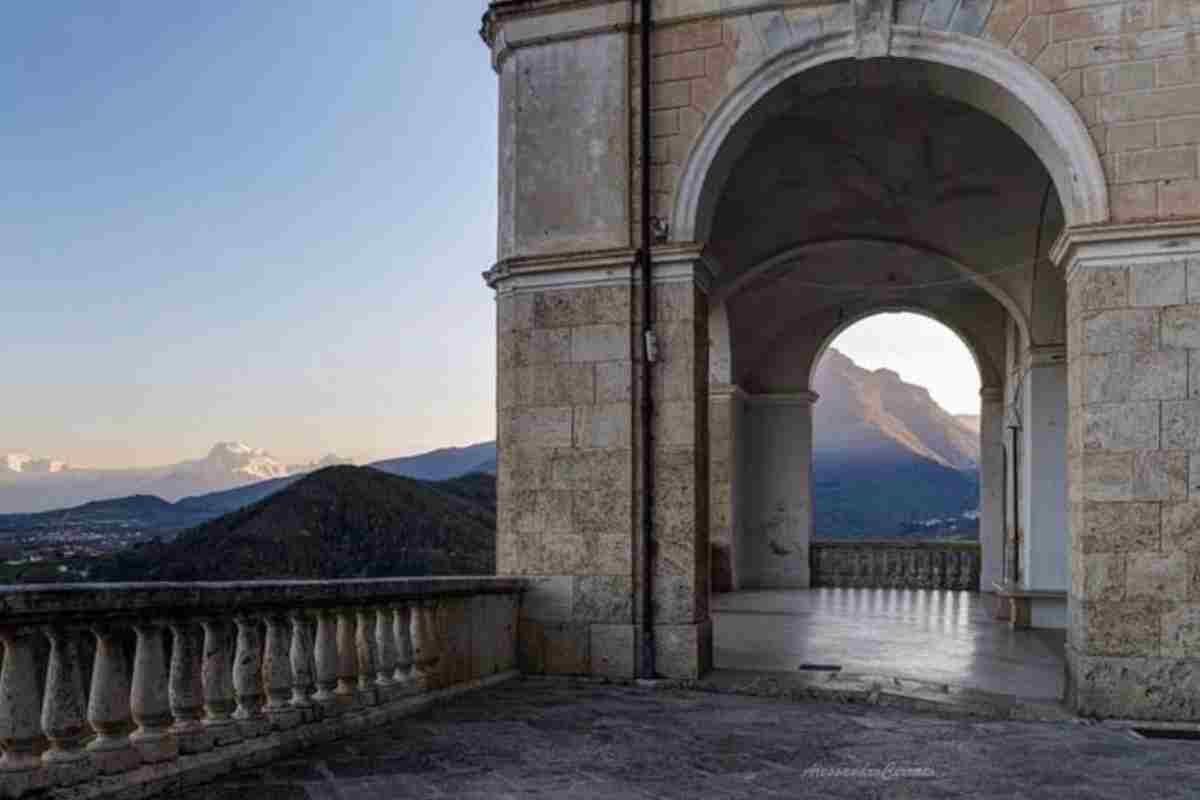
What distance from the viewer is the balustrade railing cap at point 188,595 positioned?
3939mm

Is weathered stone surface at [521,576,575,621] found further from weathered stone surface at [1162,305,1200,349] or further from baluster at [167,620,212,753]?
weathered stone surface at [1162,305,1200,349]

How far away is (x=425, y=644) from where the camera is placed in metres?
6.92

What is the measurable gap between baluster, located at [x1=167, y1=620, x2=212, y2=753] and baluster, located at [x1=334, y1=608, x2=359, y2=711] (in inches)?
46.4

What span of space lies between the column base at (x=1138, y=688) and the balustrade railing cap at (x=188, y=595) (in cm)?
420

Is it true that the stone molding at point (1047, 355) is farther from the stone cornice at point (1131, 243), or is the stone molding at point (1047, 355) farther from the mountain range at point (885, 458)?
the mountain range at point (885, 458)

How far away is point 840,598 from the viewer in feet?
52.3

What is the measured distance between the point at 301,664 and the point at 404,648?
3.91ft

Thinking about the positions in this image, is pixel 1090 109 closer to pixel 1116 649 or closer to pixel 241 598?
pixel 1116 649

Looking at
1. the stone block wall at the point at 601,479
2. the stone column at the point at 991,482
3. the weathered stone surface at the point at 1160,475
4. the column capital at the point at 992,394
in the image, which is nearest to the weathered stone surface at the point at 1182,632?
the weathered stone surface at the point at 1160,475

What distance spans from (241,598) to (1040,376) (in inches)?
382

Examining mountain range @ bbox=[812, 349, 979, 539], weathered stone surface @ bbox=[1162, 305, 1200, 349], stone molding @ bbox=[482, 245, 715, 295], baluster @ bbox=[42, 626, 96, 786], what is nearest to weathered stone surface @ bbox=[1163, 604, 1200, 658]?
weathered stone surface @ bbox=[1162, 305, 1200, 349]

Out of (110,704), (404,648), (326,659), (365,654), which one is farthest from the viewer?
(404,648)

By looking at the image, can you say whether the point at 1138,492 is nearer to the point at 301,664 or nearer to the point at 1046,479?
the point at 1046,479

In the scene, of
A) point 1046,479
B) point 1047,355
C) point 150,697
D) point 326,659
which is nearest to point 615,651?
point 326,659
